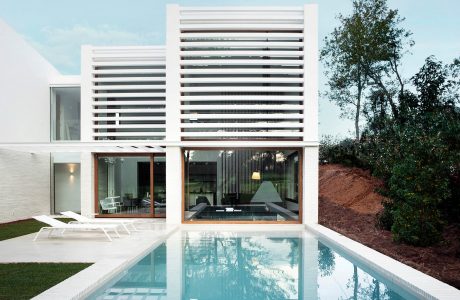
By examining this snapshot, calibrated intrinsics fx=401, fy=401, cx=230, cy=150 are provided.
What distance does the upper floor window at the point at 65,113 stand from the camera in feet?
55.3

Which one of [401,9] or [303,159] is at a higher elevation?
[401,9]

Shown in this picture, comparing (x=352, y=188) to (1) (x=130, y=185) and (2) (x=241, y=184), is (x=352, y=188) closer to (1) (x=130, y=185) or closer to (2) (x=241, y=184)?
(2) (x=241, y=184)

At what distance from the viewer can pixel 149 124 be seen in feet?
49.8

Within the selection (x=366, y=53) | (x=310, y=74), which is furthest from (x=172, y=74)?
(x=366, y=53)

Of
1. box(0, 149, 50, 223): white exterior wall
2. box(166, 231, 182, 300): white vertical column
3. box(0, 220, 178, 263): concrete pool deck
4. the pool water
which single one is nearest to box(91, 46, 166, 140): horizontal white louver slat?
box(0, 149, 50, 223): white exterior wall

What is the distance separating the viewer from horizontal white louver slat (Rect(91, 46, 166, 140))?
14938 millimetres

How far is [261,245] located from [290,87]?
19.7 ft

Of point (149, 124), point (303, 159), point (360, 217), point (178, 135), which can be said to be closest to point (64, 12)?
point (149, 124)

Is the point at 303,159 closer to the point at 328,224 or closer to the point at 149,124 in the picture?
the point at 328,224

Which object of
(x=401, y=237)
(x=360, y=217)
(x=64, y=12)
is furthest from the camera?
(x=64, y=12)

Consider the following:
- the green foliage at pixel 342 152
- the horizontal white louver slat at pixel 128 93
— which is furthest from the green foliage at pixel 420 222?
the horizontal white louver slat at pixel 128 93

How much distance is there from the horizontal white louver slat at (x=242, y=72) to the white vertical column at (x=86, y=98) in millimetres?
3754

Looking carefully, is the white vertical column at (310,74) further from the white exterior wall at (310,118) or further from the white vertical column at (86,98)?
the white vertical column at (86,98)

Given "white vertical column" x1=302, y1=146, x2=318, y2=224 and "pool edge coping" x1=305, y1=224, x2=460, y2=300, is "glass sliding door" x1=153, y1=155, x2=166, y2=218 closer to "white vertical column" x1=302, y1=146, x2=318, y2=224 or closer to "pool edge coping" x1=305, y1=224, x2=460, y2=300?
"white vertical column" x1=302, y1=146, x2=318, y2=224
